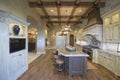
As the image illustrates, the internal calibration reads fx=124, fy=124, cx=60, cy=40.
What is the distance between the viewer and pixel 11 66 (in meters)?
4.40

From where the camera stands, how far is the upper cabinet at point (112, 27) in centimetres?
554

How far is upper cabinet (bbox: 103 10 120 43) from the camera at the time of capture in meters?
5.54

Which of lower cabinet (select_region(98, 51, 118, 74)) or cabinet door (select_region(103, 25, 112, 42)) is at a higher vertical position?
cabinet door (select_region(103, 25, 112, 42))

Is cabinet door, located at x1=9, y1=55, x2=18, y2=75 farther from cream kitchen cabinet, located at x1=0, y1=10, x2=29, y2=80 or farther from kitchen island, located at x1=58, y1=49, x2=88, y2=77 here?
kitchen island, located at x1=58, y1=49, x2=88, y2=77

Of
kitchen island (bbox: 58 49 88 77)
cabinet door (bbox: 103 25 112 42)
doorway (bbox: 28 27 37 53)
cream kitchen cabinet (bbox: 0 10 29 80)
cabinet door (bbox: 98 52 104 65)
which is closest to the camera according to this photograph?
cream kitchen cabinet (bbox: 0 10 29 80)

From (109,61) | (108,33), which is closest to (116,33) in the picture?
(108,33)

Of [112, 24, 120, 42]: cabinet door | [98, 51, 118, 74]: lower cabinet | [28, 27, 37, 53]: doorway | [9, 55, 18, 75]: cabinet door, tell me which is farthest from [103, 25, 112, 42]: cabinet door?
[28, 27, 37, 53]: doorway

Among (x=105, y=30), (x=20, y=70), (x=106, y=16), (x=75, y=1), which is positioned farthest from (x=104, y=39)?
(x=20, y=70)

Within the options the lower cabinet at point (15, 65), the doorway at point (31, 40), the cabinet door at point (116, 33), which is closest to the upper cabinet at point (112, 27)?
the cabinet door at point (116, 33)

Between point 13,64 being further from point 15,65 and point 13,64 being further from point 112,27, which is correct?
point 112,27

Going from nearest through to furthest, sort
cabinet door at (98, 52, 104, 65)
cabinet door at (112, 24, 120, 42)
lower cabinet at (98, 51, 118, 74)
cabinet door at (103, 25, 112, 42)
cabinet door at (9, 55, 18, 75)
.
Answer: cabinet door at (9, 55, 18, 75), lower cabinet at (98, 51, 118, 74), cabinet door at (112, 24, 120, 42), cabinet door at (103, 25, 112, 42), cabinet door at (98, 52, 104, 65)

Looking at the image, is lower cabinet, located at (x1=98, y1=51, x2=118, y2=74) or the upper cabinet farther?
the upper cabinet

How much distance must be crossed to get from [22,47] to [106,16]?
4697 millimetres

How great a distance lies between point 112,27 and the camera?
608cm
